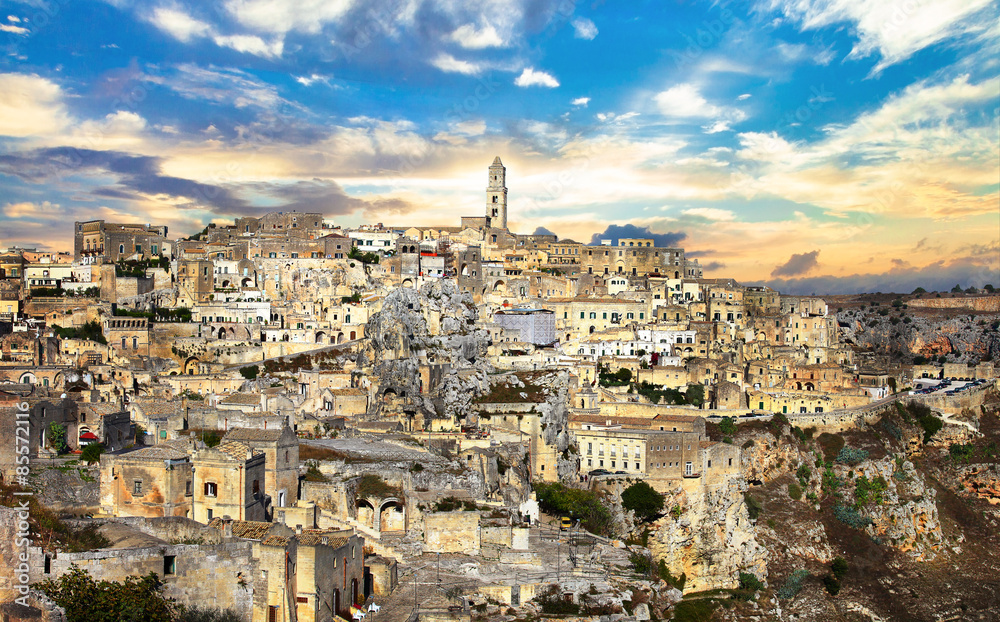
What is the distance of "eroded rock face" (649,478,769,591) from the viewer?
40.2 metres

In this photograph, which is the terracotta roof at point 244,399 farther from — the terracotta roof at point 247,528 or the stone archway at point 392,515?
the terracotta roof at point 247,528

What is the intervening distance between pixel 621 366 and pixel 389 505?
Result: 27365 mm

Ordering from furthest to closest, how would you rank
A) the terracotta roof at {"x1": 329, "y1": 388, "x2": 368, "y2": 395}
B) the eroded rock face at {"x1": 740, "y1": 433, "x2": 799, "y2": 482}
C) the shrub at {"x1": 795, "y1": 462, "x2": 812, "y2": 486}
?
the shrub at {"x1": 795, "y1": 462, "x2": 812, "y2": 486}
the eroded rock face at {"x1": 740, "y1": 433, "x2": 799, "y2": 482}
the terracotta roof at {"x1": 329, "y1": 388, "x2": 368, "y2": 395}

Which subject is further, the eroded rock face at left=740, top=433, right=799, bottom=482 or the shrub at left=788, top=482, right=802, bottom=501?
the shrub at left=788, top=482, right=802, bottom=501

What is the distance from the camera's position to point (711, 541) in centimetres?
4119

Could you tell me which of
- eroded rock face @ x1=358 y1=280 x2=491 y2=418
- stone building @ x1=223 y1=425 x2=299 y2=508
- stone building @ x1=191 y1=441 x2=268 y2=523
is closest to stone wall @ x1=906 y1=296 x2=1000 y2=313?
eroded rock face @ x1=358 y1=280 x2=491 y2=418

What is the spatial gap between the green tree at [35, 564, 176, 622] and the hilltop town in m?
0.23

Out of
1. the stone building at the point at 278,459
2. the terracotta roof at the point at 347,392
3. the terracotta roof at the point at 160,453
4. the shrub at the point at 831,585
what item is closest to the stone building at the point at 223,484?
the terracotta roof at the point at 160,453

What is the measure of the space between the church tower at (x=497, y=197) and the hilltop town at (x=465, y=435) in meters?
6.68

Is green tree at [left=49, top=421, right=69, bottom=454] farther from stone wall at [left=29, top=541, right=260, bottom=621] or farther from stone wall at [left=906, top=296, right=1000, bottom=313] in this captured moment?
stone wall at [left=906, top=296, right=1000, bottom=313]

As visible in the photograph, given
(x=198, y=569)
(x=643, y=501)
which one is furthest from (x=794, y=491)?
(x=198, y=569)

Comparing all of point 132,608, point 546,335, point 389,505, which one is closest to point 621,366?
point 546,335

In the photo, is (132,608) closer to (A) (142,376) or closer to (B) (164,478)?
(B) (164,478)

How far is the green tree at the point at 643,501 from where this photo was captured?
39.9 meters
